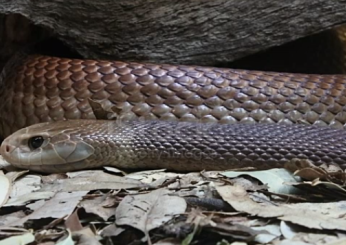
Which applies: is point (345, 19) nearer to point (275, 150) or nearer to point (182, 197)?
point (275, 150)

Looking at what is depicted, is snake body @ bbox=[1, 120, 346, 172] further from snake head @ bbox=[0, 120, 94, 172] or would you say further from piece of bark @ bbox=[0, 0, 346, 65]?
piece of bark @ bbox=[0, 0, 346, 65]

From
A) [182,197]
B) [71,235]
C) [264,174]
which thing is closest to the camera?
[71,235]

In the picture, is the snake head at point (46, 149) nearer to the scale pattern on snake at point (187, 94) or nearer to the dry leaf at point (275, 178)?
the scale pattern on snake at point (187, 94)

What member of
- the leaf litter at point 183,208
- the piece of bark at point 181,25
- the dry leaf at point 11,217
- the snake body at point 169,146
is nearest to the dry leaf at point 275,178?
the leaf litter at point 183,208

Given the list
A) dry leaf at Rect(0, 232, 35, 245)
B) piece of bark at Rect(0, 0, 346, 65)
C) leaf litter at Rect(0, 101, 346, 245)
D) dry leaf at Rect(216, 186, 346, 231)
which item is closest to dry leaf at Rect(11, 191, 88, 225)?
leaf litter at Rect(0, 101, 346, 245)

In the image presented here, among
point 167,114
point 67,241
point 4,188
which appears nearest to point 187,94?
point 167,114

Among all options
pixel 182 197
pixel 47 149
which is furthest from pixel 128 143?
pixel 182 197
